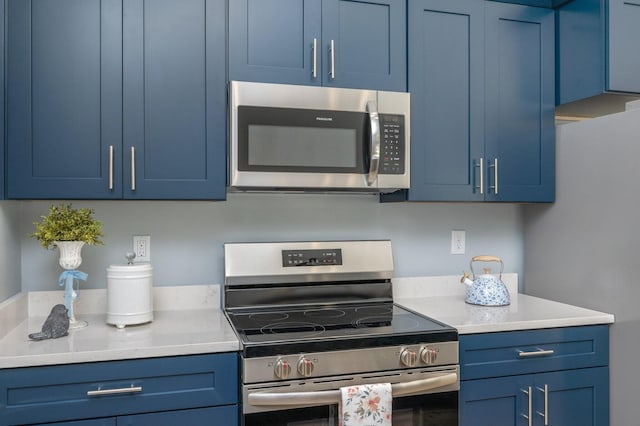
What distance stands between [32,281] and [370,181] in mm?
1412

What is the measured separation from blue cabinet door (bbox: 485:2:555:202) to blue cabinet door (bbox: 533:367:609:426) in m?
0.77

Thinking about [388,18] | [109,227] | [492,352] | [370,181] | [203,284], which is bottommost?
[492,352]

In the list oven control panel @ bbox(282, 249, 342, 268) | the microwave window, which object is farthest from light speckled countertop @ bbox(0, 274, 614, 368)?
the microwave window

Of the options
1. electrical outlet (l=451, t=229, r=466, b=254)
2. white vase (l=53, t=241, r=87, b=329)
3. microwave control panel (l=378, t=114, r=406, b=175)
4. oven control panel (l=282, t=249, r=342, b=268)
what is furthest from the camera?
electrical outlet (l=451, t=229, r=466, b=254)

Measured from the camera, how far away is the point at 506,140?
2.25 metres

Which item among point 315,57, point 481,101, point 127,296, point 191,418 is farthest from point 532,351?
point 127,296

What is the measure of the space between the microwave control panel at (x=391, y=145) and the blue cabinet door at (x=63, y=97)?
1.00 metres

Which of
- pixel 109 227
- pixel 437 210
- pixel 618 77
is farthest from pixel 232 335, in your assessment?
pixel 618 77

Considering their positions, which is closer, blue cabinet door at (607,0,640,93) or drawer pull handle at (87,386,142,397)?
drawer pull handle at (87,386,142,397)

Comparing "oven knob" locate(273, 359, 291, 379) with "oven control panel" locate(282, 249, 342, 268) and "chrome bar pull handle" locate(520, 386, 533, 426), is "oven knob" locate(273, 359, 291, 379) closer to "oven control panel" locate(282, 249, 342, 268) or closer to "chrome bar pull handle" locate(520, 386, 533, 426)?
"oven control panel" locate(282, 249, 342, 268)

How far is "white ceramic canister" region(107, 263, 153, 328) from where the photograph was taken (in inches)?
71.7

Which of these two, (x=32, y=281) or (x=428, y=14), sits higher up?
(x=428, y=14)

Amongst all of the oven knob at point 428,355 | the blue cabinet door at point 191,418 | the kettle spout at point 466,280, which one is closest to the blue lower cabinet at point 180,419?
the blue cabinet door at point 191,418

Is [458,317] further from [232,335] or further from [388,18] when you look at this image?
[388,18]
